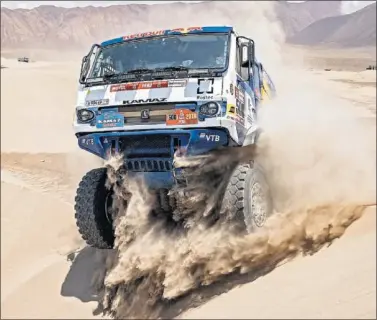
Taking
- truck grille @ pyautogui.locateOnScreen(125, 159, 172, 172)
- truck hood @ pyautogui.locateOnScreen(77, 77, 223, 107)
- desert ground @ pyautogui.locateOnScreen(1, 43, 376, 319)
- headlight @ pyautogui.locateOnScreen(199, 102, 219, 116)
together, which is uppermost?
truck hood @ pyautogui.locateOnScreen(77, 77, 223, 107)

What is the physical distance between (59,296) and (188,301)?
1549 millimetres

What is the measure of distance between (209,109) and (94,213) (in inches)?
66.7

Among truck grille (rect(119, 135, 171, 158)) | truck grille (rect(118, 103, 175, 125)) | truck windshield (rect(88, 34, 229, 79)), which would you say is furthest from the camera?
truck windshield (rect(88, 34, 229, 79))

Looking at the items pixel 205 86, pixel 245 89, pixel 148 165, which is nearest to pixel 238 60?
pixel 245 89

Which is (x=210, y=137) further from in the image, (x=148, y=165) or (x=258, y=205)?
(x=258, y=205)

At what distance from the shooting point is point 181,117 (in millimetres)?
5133

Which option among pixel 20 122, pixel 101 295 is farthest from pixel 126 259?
pixel 20 122

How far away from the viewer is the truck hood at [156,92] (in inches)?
202

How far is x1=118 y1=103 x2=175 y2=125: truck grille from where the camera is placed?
5180mm

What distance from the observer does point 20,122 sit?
15703 mm

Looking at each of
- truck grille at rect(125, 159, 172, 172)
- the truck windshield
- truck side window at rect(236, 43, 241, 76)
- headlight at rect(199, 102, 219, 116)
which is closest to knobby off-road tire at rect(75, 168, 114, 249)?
truck grille at rect(125, 159, 172, 172)

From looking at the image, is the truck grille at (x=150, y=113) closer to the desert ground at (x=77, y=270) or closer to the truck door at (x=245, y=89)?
the truck door at (x=245, y=89)

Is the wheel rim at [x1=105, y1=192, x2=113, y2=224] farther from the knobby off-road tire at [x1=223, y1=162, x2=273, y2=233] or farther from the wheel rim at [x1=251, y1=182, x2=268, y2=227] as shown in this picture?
the wheel rim at [x1=251, y1=182, x2=268, y2=227]

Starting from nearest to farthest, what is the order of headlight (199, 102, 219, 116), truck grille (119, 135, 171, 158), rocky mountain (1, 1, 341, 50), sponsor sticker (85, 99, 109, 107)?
1. headlight (199, 102, 219, 116)
2. truck grille (119, 135, 171, 158)
3. sponsor sticker (85, 99, 109, 107)
4. rocky mountain (1, 1, 341, 50)
